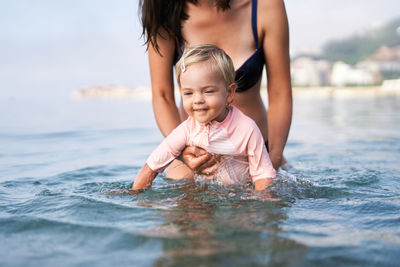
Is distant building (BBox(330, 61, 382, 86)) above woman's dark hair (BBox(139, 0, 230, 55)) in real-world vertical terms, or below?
above

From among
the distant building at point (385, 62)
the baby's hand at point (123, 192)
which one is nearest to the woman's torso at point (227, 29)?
the baby's hand at point (123, 192)

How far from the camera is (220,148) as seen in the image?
2.78m

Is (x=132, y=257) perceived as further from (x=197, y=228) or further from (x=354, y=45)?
(x=354, y=45)

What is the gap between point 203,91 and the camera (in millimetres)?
2561

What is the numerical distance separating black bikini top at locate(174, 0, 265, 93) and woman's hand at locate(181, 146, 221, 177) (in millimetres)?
652

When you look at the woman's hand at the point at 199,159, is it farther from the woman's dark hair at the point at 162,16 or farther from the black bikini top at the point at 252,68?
the woman's dark hair at the point at 162,16

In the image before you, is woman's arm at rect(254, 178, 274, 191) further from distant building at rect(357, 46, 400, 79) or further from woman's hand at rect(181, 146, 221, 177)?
distant building at rect(357, 46, 400, 79)

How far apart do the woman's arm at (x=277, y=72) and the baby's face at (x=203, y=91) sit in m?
0.72

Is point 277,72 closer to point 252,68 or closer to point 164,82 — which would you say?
point 252,68

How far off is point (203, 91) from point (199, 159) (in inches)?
19.2

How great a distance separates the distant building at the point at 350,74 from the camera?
47719 mm

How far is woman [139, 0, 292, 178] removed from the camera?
10.1 feet

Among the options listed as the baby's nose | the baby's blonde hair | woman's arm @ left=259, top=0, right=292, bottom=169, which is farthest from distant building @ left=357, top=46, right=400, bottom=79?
the baby's nose

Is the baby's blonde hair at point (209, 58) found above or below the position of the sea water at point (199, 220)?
above
